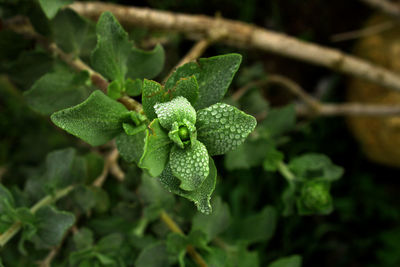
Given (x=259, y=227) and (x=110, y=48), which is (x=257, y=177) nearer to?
(x=259, y=227)

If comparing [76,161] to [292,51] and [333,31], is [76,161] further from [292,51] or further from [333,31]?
[333,31]

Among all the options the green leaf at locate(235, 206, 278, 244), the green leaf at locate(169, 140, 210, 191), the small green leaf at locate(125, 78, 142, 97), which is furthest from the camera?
the green leaf at locate(235, 206, 278, 244)

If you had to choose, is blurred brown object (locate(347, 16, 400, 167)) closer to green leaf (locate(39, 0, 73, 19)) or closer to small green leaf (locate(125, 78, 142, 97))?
small green leaf (locate(125, 78, 142, 97))

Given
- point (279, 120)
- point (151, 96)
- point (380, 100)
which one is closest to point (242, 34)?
point (279, 120)

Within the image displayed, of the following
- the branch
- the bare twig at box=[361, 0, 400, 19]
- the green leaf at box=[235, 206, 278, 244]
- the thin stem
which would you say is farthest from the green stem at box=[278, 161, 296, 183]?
the bare twig at box=[361, 0, 400, 19]

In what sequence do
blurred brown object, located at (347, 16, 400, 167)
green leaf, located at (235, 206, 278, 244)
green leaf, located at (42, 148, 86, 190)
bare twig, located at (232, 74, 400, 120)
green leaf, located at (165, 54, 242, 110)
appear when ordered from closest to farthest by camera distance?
green leaf, located at (165, 54, 242, 110) → green leaf, located at (42, 148, 86, 190) → green leaf, located at (235, 206, 278, 244) → bare twig, located at (232, 74, 400, 120) → blurred brown object, located at (347, 16, 400, 167)

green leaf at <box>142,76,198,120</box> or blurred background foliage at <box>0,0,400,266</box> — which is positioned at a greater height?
green leaf at <box>142,76,198,120</box>

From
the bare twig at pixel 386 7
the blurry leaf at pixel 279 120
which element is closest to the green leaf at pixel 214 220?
the blurry leaf at pixel 279 120
